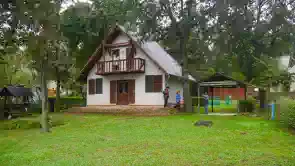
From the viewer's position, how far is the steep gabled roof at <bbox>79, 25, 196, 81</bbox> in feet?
81.3

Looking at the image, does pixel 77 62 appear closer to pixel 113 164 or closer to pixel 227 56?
pixel 113 164

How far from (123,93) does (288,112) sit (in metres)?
16.1

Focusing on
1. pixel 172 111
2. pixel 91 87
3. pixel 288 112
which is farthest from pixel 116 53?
pixel 288 112

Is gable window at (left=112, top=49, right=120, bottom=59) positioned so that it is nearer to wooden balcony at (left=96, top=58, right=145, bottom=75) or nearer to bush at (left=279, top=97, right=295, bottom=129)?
wooden balcony at (left=96, top=58, right=145, bottom=75)

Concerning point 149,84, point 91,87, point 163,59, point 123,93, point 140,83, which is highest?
point 163,59

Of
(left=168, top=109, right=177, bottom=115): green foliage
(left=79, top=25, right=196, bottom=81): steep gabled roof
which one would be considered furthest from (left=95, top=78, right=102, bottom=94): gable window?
(left=168, top=109, right=177, bottom=115): green foliage

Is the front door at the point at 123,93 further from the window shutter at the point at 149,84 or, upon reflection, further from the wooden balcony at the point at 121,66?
the window shutter at the point at 149,84

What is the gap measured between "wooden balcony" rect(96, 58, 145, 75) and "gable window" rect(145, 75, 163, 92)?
0.87m

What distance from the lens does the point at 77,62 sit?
1447 inches

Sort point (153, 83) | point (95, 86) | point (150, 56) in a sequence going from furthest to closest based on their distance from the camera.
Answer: point (95, 86) → point (153, 83) → point (150, 56)

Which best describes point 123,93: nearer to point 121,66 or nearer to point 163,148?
point 121,66

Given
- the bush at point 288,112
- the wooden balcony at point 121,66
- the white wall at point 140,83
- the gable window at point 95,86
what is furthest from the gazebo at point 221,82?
the gable window at point 95,86

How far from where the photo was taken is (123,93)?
88.1 ft

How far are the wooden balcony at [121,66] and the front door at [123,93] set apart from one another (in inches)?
61.0
